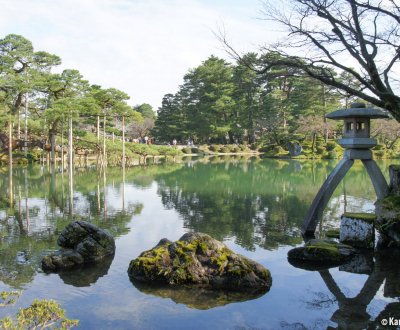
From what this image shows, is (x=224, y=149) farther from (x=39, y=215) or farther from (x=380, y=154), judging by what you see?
(x=39, y=215)

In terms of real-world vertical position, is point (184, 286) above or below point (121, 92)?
below

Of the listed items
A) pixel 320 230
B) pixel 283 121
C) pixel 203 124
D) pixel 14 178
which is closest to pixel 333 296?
pixel 320 230

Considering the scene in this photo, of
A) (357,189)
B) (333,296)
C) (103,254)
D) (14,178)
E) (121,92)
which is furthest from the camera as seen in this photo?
(121,92)

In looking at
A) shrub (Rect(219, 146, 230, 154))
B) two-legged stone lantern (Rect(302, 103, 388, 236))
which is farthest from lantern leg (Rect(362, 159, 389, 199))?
shrub (Rect(219, 146, 230, 154))

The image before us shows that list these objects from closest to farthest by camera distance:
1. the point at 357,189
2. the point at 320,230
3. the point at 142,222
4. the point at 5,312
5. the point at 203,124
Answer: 1. the point at 5,312
2. the point at 320,230
3. the point at 142,222
4. the point at 357,189
5. the point at 203,124

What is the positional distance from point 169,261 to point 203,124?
4290 centimetres

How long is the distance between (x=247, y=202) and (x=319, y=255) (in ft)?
24.4

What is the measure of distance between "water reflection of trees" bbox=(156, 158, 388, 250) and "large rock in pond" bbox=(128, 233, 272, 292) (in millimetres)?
2231

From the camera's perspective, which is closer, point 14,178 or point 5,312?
point 5,312

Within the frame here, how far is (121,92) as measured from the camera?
2809 centimetres

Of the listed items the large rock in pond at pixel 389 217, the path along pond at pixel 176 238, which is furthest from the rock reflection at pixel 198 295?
the large rock in pond at pixel 389 217

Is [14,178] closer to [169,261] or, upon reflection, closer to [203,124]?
[169,261]

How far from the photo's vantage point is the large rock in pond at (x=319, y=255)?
7664 mm

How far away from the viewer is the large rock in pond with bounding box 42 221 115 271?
24.6 ft
